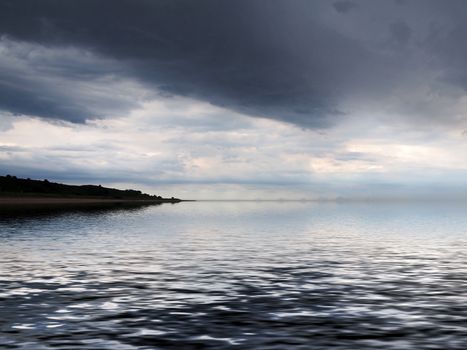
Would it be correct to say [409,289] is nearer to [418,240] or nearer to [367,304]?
[367,304]

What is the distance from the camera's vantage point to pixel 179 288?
26984 millimetres

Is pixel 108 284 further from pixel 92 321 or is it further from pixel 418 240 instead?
pixel 418 240

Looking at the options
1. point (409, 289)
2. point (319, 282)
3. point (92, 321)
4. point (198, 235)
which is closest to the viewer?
point (92, 321)

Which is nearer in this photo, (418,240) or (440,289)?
(440,289)

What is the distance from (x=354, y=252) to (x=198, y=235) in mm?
24694

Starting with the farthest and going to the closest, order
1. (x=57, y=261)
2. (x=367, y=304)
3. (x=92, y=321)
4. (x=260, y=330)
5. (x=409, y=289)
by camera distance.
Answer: (x=57, y=261) < (x=409, y=289) < (x=367, y=304) < (x=92, y=321) < (x=260, y=330)

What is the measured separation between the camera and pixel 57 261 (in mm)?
37438

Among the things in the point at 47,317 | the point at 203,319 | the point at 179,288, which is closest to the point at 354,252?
the point at 179,288

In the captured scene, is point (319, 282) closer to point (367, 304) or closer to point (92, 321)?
Result: point (367, 304)

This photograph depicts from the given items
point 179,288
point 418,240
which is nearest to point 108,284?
point 179,288

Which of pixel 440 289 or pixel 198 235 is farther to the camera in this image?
pixel 198 235

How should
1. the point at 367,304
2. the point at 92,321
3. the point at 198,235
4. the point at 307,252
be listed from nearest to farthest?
the point at 92,321 < the point at 367,304 < the point at 307,252 < the point at 198,235

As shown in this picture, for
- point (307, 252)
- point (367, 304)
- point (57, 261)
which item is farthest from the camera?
point (307, 252)

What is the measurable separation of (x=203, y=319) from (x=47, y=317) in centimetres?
622
